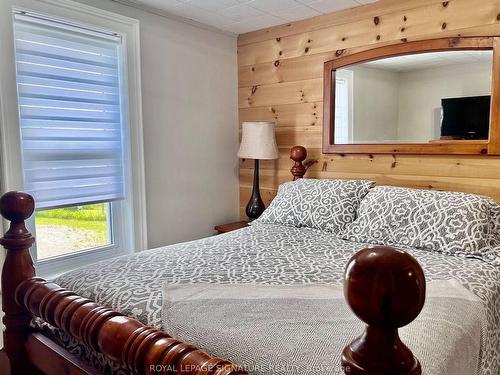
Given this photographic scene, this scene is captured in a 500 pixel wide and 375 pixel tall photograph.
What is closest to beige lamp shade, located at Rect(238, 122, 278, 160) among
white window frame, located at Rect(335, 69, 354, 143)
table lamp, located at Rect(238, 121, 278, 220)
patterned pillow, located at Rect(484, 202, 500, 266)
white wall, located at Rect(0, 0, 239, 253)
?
table lamp, located at Rect(238, 121, 278, 220)

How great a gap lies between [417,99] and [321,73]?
748 millimetres

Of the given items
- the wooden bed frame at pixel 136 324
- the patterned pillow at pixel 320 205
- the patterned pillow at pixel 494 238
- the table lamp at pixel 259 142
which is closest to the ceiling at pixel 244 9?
the table lamp at pixel 259 142

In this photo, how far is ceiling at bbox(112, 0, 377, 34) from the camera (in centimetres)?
261

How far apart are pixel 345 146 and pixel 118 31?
173 centimetres

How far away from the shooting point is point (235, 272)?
158 centimetres

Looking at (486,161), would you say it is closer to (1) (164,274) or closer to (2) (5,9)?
(1) (164,274)

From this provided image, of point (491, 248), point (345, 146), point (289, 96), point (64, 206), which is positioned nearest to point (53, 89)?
point (64, 206)

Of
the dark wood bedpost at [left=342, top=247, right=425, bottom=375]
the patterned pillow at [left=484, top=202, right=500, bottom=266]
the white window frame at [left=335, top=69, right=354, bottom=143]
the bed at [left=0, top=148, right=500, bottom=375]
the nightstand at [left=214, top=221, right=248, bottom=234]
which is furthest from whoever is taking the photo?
the nightstand at [left=214, top=221, right=248, bottom=234]

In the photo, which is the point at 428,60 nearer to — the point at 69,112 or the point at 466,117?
the point at 466,117

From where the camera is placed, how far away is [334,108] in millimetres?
2885

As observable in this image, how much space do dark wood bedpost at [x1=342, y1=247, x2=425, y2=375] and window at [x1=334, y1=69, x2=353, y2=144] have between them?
2.28 meters

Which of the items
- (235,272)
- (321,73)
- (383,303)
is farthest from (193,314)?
(321,73)

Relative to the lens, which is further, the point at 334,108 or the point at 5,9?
the point at 334,108

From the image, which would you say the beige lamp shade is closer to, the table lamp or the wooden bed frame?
the table lamp
